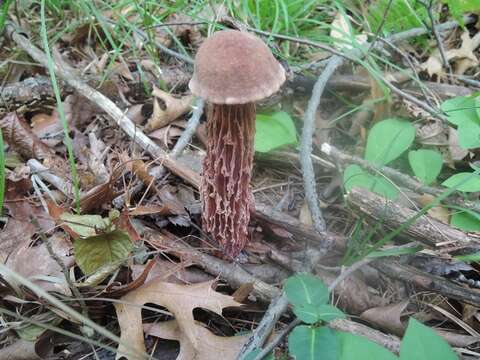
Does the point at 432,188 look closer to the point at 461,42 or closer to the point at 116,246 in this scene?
the point at 116,246

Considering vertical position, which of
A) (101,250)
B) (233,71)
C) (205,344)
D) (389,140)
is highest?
(233,71)

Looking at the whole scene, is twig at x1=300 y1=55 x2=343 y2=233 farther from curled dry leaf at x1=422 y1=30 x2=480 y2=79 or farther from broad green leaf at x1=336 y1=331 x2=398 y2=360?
curled dry leaf at x1=422 y1=30 x2=480 y2=79

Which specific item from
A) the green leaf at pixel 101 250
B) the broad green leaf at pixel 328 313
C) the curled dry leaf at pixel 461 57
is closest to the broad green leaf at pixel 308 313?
the broad green leaf at pixel 328 313

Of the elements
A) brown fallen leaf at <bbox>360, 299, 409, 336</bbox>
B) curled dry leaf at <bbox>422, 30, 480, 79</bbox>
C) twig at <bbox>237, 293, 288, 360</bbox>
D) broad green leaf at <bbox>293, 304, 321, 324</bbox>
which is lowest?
brown fallen leaf at <bbox>360, 299, 409, 336</bbox>

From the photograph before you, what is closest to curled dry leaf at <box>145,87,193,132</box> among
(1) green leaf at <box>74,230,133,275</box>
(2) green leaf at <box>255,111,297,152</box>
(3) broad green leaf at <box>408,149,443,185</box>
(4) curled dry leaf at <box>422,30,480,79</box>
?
(2) green leaf at <box>255,111,297,152</box>

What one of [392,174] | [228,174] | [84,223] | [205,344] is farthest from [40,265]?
[392,174]

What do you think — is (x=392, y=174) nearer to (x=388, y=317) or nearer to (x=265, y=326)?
(x=388, y=317)
